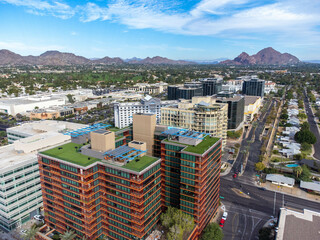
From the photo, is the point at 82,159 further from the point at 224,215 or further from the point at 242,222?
the point at 242,222

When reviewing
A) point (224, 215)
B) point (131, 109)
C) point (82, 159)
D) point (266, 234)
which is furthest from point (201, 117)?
point (82, 159)

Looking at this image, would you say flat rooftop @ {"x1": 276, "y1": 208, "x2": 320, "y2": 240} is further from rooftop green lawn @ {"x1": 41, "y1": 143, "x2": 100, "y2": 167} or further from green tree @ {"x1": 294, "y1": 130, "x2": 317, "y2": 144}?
green tree @ {"x1": 294, "y1": 130, "x2": 317, "y2": 144}

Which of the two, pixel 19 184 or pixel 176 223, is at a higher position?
pixel 19 184

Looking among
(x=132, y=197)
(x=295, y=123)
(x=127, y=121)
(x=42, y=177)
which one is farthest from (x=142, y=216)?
(x=295, y=123)

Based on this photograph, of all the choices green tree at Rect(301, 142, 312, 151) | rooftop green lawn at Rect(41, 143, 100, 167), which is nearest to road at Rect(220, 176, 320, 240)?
rooftop green lawn at Rect(41, 143, 100, 167)

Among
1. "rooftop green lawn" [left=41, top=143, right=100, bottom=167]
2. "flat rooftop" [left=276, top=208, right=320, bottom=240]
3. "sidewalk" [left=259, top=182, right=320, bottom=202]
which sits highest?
"rooftop green lawn" [left=41, top=143, right=100, bottom=167]

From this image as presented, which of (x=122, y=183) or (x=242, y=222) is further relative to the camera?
(x=242, y=222)
